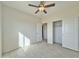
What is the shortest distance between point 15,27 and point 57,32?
3855mm

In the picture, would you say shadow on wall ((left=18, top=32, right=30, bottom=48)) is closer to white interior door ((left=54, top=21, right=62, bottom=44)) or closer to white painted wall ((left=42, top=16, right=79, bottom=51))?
white interior door ((left=54, top=21, right=62, bottom=44))

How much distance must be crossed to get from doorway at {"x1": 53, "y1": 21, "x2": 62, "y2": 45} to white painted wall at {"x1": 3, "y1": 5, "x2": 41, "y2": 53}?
5.97ft

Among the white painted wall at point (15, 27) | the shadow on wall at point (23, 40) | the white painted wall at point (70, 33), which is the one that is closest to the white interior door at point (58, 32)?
the white painted wall at point (70, 33)

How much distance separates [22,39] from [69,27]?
11.7 ft

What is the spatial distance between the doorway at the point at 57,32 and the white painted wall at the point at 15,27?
1.82 metres

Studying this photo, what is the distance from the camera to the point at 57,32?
24.9 feet

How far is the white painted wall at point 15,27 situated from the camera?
481 centimetres

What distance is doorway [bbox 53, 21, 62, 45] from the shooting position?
7313mm

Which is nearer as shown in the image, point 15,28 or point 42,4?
point 42,4

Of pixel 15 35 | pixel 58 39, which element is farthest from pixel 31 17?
pixel 58 39

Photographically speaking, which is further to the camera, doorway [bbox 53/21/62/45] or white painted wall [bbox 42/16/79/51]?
doorway [bbox 53/21/62/45]

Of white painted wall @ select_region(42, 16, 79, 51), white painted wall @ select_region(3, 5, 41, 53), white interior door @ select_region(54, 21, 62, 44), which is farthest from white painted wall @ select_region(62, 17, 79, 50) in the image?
white painted wall @ select_region(3, 5, 41, 53)

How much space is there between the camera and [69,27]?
215 inches

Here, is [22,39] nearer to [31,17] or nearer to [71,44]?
[31,17]
